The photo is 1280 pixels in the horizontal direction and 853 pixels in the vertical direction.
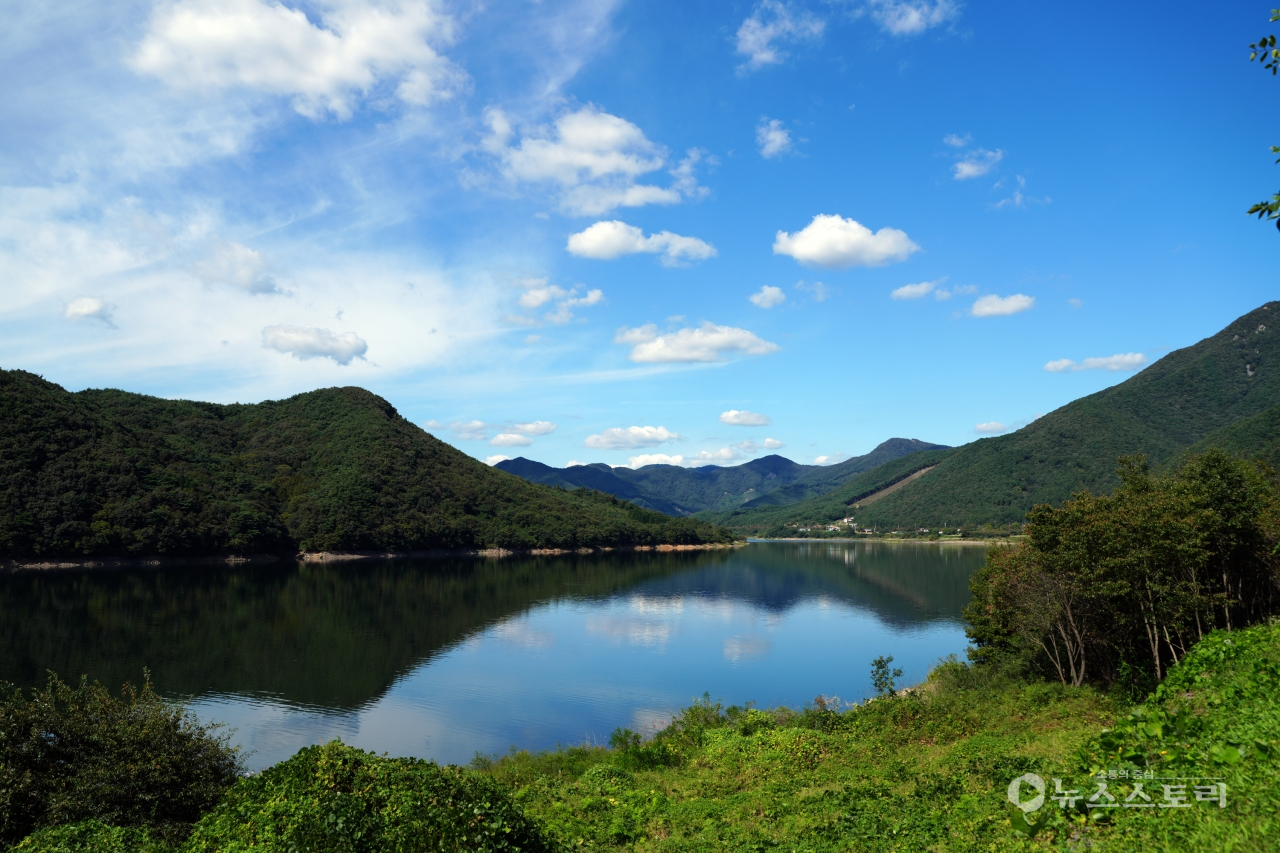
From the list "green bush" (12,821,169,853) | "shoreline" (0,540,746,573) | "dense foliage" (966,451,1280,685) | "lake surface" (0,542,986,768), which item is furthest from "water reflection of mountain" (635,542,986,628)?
"green bush" (12,821,169,853)

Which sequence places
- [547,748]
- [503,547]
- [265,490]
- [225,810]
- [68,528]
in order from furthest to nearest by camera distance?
[503,547], [265,490], [68,528], [547,748], [225,810]

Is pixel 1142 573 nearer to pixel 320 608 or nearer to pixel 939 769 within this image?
pixel 939 769

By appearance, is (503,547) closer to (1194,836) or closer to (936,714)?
(936,714)

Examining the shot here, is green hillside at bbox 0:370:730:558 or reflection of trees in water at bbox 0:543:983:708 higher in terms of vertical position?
green hillside at bbox 0:370:730:558

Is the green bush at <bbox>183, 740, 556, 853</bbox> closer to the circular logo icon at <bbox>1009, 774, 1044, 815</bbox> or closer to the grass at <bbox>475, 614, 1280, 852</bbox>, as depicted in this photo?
the grass at <bbox>475, 614, 1280, 852</bbox>

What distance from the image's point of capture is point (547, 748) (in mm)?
24375

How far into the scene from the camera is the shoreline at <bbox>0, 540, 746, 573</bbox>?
267 ft

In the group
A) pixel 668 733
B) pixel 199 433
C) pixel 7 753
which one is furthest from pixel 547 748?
pixel 199 433

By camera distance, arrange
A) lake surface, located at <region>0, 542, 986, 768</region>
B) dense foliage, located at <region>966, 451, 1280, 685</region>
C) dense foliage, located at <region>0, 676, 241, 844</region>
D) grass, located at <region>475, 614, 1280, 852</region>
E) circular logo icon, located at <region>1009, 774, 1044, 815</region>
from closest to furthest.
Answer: grass, located at <region>475, 614, 1280, 852</region>, circular logo icon, located at <region>1009, 774, 1044, 815</region>, dense foliage, located at <region>0, 676, 241, 844</region>, dense foliage, located at <region>966, 451, 1280, 685</region>, lake surface, located at <region>0, 542, 986, 768</region>

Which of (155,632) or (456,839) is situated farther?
(155,632)

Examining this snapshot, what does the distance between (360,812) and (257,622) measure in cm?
4698

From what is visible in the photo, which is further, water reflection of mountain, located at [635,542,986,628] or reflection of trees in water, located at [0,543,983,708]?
water reflection of mountain, located at [635,542,986,628]

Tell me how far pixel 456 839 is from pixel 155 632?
45.0m

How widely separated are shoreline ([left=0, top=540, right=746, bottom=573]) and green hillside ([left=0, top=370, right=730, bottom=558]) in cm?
93
